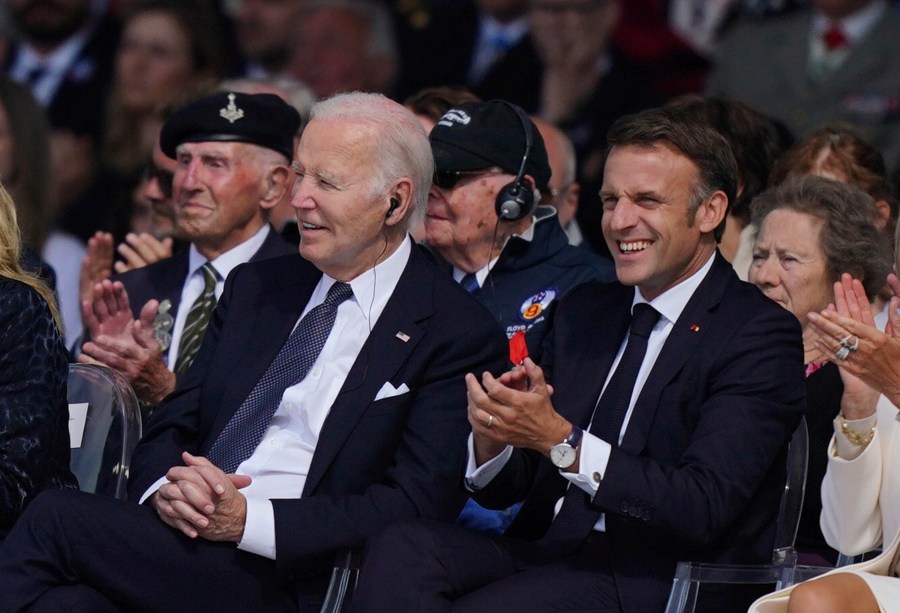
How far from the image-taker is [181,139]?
5.51 metres

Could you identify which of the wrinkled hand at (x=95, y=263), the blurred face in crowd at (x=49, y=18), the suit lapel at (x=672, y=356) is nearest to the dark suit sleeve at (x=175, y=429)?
the suit lapel at (x=672, y=356)

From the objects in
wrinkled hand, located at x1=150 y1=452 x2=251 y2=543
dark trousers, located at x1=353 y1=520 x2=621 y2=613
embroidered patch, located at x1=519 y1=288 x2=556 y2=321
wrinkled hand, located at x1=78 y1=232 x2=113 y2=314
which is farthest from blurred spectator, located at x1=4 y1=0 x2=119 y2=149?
dark trousers, located at x1=353 y1=520 x2=621 y2=613

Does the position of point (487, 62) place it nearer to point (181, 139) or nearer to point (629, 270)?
point (181, 139)

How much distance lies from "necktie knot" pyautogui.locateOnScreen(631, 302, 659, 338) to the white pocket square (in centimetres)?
61

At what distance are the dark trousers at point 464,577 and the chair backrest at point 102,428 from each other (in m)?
0.98

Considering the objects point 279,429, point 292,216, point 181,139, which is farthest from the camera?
point 292,216

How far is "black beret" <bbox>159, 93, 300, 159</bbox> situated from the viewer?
544cm

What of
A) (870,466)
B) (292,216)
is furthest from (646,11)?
(870,466)

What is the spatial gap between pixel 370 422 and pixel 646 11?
3.89 meters

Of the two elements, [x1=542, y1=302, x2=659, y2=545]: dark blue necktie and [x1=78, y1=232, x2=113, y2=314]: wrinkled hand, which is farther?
[x1=78, y1=232, x2=113, y2=314]: wrinkled hand

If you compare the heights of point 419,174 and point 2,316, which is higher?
point 419,174

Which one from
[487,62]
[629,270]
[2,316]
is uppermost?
[487,62]

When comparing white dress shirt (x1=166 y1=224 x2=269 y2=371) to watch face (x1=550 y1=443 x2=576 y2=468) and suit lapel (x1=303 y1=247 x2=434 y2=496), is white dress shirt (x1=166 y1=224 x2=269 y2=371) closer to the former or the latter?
suit lapel (x1=303 y1=247 x2=434 y2=496)

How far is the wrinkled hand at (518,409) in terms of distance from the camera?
3680 mm
